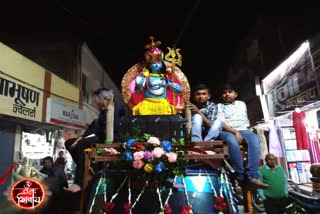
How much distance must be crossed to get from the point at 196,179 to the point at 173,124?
0.95m

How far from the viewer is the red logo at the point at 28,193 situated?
4.95m

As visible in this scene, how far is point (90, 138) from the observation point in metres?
3.86

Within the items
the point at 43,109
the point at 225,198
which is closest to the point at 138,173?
the point at 225,198

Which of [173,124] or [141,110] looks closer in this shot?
[173,124]

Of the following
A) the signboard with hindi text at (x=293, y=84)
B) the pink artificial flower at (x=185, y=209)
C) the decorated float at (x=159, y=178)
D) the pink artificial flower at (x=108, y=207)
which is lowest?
the pink artificial flower at (x=185, y=209)

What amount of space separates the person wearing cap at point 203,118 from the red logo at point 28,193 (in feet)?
10.4

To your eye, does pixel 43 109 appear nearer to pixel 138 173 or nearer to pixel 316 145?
pixel 138 173

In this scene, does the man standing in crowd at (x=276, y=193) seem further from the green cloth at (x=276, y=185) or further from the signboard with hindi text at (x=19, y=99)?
the signboard with hindi text at (x=19, y=99)

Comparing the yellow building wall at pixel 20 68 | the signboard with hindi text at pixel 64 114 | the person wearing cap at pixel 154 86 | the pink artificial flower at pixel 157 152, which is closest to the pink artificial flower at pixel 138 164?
the pink artificial flower at pixel 157 152

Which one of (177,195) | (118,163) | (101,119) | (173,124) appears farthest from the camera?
(101,119)

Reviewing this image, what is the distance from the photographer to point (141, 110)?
4.59 metres

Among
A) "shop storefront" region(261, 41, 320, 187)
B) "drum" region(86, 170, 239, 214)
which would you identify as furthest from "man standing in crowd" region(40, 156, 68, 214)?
"shop storefront" region(261, 41, 320, 187)

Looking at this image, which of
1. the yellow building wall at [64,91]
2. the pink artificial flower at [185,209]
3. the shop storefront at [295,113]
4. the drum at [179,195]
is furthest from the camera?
the yellow building wall at [64,91]

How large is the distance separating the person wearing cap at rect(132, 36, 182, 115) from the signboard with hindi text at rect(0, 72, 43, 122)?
13.2 ft
